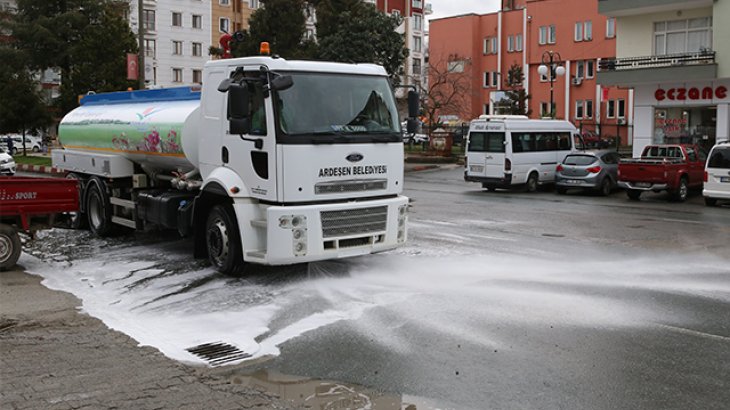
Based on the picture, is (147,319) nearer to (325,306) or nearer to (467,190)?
(325,306)

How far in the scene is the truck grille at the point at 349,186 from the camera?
32.8 feet

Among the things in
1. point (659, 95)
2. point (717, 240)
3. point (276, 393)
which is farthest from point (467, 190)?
point (276, 393)

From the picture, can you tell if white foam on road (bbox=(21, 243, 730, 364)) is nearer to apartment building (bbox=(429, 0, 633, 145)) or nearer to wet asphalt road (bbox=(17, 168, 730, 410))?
wet asphalt road (bbox=(17, 168, 730, 410))

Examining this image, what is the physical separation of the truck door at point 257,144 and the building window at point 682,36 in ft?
81.3

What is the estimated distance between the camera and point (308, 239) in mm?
9852

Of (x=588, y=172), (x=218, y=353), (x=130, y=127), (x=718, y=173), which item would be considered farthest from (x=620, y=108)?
(x=218, y=353)

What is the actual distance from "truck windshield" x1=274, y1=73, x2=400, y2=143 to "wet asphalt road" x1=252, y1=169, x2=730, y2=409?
2.16 meters

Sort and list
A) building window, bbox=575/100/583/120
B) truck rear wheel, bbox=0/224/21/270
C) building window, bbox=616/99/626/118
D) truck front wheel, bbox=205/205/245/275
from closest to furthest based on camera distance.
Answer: truck front wheel, bbox=205/205/245/275, truck rear wheel, bbox=0/224/21/270, building window, bbox=616/99/626/118, building window, bbox=575/100/583/120

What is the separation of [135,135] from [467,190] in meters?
16.1

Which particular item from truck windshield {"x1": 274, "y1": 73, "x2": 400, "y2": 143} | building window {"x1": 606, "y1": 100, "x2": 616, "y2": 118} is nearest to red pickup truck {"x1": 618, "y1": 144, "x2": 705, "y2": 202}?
truck windshield {"x1": 274, "y1": 73, "x2": 400, "y2": 143}

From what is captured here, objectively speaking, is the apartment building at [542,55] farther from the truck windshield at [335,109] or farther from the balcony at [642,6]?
the truck windshield at [335,109]

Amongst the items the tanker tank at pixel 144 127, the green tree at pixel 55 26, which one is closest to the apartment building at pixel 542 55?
the green tree at pixel 55 26

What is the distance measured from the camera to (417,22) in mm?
101688

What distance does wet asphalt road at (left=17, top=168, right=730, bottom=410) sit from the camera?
6262mm
